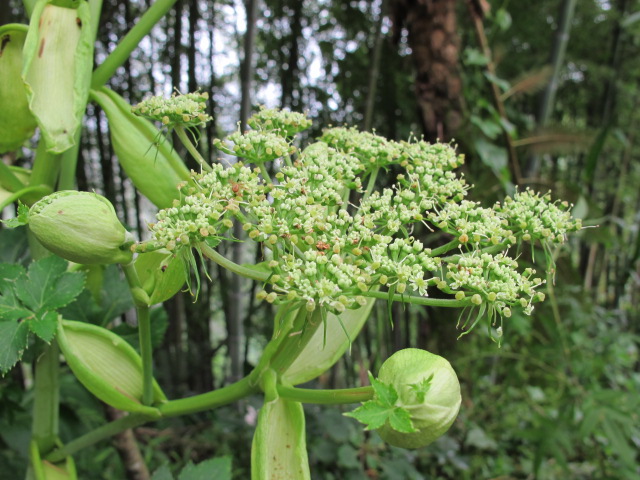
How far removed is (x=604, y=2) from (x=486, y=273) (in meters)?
1.95

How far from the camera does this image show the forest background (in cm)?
109

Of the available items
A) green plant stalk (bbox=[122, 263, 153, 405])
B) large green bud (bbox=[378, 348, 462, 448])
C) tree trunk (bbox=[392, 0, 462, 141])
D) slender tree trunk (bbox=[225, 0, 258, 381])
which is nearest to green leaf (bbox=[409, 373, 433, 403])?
large green bud (bbox=[378, 348, 462, 448])

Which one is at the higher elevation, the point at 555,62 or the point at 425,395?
the point at 555,62

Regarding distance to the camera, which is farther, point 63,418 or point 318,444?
point 318,444

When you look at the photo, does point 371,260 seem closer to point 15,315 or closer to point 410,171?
point 410,171

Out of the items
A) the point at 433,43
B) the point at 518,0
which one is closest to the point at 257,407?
the point at 433,43

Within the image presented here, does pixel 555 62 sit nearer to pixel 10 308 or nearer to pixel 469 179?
pixel 469 179

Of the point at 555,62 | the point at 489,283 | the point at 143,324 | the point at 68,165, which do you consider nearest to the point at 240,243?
the point at 68,165

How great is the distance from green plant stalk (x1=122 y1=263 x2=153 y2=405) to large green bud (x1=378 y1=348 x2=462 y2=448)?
0.74ft

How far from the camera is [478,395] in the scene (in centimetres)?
156

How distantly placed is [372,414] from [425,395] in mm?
48

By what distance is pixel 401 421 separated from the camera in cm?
39

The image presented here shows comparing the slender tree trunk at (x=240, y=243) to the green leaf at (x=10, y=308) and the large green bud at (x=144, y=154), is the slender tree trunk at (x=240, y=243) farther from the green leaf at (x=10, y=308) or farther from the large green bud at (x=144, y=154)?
the green leaf at (x=10, y=308)

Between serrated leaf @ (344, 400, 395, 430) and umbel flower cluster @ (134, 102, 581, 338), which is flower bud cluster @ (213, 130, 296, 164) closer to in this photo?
umbel flower cluster @ (134, 102, 581, 338)
